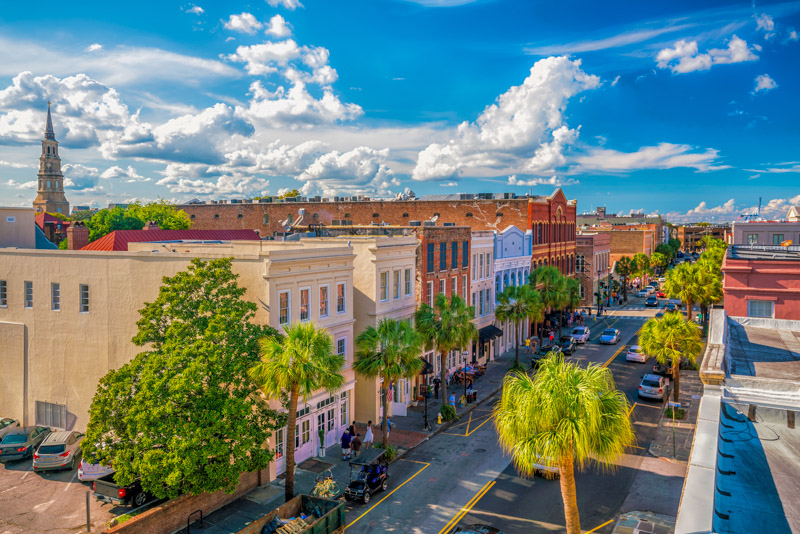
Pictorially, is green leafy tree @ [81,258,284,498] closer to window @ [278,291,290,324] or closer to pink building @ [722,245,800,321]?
window @ [278,291,290,324]

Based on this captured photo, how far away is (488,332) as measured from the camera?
1923 inches

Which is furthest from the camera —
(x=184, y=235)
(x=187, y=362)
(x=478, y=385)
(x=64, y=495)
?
(x=184, y=235)

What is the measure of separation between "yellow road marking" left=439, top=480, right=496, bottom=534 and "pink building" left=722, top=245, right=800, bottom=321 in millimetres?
14193

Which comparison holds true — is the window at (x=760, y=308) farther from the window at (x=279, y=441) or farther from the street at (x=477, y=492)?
the window at (x=279, y=441)

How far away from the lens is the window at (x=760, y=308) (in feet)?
90.9

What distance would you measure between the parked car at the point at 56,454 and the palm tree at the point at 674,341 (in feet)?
108


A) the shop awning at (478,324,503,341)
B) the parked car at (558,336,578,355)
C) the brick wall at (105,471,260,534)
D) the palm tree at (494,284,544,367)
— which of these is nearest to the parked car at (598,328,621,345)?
the parked car at (558,336,578,355)

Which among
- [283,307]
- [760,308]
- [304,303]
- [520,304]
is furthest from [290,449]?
[520,304]

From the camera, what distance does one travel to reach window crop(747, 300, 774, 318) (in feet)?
90.9

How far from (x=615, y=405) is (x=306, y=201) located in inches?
2682

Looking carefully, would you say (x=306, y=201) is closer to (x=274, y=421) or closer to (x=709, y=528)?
(x=274, y=421)

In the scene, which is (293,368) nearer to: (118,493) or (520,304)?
(118,493)

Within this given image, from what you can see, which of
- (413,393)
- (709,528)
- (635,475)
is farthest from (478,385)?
(709,528)

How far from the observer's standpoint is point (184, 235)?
51.6 m
